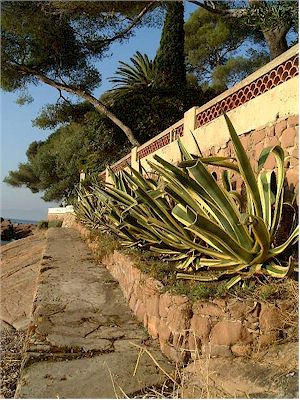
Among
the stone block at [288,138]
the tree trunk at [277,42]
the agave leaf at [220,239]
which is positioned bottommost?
the agave leaf at [220,239]

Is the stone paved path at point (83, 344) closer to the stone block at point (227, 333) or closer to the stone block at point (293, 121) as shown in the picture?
the stone block at point (227, 333)

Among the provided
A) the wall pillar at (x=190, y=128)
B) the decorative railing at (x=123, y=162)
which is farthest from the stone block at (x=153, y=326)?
the decorative railing at (x=123, y=162)

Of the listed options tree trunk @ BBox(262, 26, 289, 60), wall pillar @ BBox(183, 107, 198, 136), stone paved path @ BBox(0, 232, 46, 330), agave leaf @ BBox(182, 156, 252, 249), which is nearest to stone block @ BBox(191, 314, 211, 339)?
agave leaf @ BBox(182, 156, 252, 249)

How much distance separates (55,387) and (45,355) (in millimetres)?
467

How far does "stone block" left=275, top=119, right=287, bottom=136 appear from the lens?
12.8ft

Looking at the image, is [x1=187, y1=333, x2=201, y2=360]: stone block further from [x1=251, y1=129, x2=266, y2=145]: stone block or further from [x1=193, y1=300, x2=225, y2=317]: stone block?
[x1=251, y1=129, x2=266, y2=145]: stone block

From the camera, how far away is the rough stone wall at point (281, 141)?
147 inches

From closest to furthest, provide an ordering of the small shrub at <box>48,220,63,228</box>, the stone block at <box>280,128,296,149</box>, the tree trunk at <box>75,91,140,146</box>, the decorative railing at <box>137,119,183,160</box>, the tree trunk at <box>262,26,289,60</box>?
the stone block at <box>280,128,296,149</box>
the decorative railing at <box>137,119,183,160</box>
the tree trunk at <box>262,26,289,60</box>
the tree trunk at <box>75,91,140,146</box>
the small shrub at <box>48,220,63,228</box>

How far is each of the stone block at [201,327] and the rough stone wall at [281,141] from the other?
4.36 feet

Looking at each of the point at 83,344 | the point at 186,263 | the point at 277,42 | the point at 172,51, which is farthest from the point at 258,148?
the point at 172,51

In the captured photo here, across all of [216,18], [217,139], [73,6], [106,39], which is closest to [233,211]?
[217,139]

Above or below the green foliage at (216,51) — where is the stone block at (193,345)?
below

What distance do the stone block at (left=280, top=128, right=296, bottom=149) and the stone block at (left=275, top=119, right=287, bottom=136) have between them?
0.04 m

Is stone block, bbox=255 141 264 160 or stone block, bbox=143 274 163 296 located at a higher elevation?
stone block, bbox=255 141 264 160
